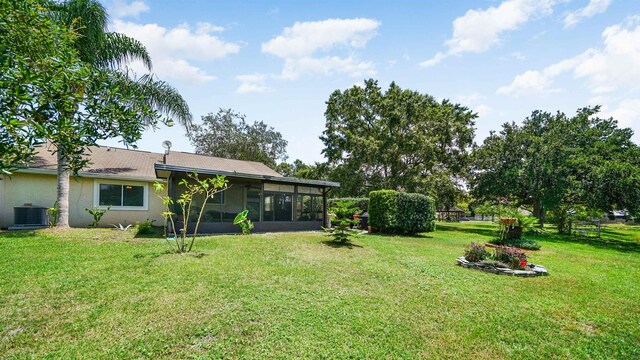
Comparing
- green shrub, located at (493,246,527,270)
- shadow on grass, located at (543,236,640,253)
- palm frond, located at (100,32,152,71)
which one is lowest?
shadow on grass, located at (543,236,640,253)

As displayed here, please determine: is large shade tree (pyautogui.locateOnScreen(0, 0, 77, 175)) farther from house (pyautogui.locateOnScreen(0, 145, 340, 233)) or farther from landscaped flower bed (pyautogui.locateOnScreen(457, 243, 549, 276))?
landscaped flower bed (pyautogui.locateOnScreen(457, 243, 549, 276))

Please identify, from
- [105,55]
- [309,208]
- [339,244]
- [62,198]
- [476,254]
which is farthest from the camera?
[309,208]

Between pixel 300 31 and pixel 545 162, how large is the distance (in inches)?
781

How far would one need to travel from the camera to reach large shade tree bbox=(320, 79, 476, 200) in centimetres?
2356

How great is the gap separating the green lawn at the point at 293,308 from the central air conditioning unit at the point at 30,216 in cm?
547

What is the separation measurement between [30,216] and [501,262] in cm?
1739

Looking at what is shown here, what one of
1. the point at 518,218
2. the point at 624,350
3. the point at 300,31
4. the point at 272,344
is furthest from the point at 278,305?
the point at 518,218

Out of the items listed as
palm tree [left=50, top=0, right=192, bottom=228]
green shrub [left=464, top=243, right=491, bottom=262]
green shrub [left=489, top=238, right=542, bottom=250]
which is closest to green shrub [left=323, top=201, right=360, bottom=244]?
green shrub [left=464, top=243, right=491, bottom=262]

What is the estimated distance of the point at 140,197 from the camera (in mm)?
14781

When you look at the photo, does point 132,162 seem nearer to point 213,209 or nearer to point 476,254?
point 213,209

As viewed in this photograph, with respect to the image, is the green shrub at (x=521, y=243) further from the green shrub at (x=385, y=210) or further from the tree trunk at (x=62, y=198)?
the tree trunk at (x=62, y=198)

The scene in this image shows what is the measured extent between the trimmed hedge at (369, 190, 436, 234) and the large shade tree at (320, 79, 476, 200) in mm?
8134

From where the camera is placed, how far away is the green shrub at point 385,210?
14.6 meters

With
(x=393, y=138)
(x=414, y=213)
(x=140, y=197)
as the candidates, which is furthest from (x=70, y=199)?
(x=393, y=138)
